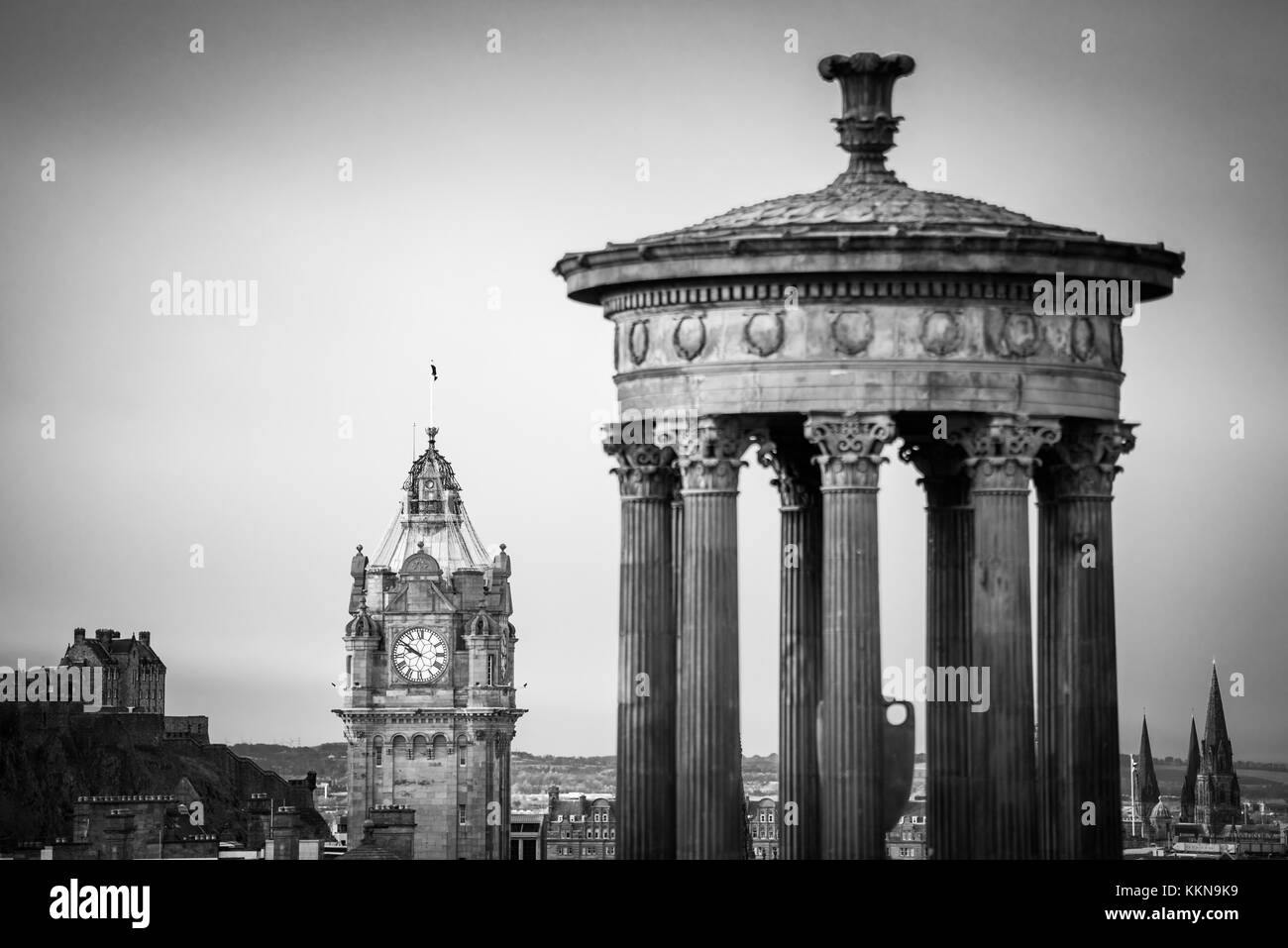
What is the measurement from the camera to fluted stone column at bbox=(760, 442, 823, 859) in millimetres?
51031

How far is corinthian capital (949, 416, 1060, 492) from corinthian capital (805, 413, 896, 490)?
1132mm

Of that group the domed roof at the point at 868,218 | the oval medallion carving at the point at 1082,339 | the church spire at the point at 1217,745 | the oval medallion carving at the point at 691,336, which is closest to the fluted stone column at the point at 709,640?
the oval medallion carving at the point at 691,336

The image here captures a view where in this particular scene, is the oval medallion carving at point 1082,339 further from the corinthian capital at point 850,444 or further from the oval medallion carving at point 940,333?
the corinthian capital at point 850,444

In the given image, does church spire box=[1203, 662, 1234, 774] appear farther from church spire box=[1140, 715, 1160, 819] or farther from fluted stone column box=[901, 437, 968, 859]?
fluted stone column box=[901, 437, 968, 859]

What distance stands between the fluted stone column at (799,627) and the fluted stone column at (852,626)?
366 centimetres

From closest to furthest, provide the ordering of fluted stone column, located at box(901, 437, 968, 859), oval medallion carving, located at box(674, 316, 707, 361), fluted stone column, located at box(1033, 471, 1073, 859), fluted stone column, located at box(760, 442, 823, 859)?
1. oval medallion carving, located at box(674, 316, 707, 361)
2. fluted stone column, located at box(1033, 471, 1073, 859)
3. fluted stone column, located at box(901, 437, 968, 859)
4. fluted stone column, located at box(760, 442, 823, 859)

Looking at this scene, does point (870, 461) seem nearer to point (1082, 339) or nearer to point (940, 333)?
point (940, 333)

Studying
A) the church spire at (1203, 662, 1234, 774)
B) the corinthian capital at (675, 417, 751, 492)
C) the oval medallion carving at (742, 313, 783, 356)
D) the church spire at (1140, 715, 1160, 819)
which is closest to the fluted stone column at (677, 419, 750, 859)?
the corinthian capital at (675, 417, 751, 492)

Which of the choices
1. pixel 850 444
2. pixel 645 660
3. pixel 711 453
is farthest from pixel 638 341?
pixel 645 660

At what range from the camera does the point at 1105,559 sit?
48.6 meters

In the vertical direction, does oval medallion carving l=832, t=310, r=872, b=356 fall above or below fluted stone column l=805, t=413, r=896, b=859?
above
